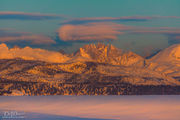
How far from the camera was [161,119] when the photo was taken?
4840 inches

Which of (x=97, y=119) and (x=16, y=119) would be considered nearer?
(x=16, y=119)

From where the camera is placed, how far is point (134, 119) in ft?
393

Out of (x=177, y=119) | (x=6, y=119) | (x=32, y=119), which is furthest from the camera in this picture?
(x=177, y=119)

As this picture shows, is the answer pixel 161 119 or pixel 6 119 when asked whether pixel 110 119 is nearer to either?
pixel 161 119

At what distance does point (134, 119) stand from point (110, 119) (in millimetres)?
7451

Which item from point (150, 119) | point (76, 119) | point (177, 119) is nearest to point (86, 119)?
point (76, 119)

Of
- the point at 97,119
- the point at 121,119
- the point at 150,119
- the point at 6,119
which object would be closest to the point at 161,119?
the point at 150,119

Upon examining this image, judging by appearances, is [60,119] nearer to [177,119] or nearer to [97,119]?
[97,119]

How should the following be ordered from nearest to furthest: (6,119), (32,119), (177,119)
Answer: (6,119) → (32,119) → (177,119)

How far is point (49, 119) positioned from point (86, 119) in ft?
36.8

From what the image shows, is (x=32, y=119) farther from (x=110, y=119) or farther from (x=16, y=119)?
(x=110, y=119)

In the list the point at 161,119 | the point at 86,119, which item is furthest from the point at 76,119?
the point at 161,119

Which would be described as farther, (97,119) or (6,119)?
(97,119)

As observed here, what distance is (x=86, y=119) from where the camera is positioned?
116438mm
